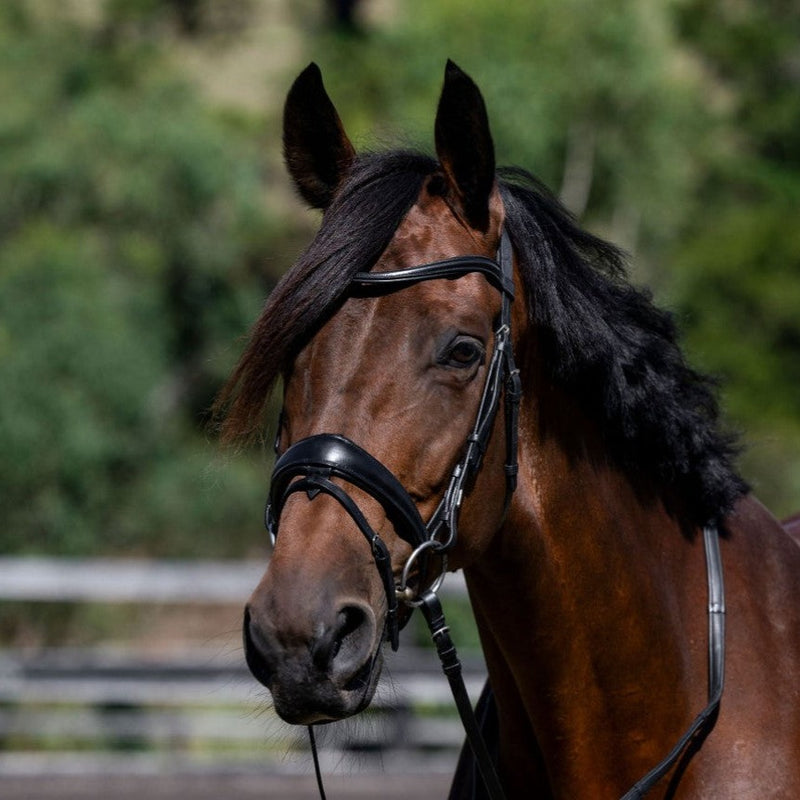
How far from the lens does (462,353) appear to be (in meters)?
2.37

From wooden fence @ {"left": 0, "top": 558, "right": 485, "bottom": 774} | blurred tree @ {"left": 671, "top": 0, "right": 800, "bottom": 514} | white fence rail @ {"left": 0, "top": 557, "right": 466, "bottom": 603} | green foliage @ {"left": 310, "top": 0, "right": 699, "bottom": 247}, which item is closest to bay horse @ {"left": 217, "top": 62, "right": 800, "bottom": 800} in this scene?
white fence rail @ {"left": 0, "top": 557, "right": 466, "bottom": 603}

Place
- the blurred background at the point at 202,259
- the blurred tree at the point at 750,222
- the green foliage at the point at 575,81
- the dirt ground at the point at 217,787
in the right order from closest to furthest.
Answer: the dirt ground at the point at 217,787
the blurred background at the point at 202,259
the blurred tree at the point at 750,222
the green foliage at the point at 575,81

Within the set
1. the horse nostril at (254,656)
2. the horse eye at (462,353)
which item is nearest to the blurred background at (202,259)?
the horse nostril at (254,656)

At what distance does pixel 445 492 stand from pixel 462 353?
249 millimetres

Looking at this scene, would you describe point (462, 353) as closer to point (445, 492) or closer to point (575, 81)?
point (445, 492)

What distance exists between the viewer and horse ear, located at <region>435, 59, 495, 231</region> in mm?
2428

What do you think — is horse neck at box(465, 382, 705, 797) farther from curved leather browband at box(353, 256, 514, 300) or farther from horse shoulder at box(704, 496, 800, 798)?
curved leather browband at box(353, 256, 514, 300)

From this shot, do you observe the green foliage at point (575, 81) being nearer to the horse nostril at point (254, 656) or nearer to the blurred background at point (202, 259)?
the blurred background at point (202, 259)

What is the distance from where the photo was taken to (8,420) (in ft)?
42.0

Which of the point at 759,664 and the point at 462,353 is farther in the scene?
the point at 759,664

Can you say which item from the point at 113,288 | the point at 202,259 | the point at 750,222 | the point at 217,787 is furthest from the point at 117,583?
the point at 750,222

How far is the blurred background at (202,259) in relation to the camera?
10.1m

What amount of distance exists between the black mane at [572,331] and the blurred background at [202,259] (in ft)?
0.92

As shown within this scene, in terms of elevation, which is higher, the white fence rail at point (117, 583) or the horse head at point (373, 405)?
the horse head at point (373, 405)
